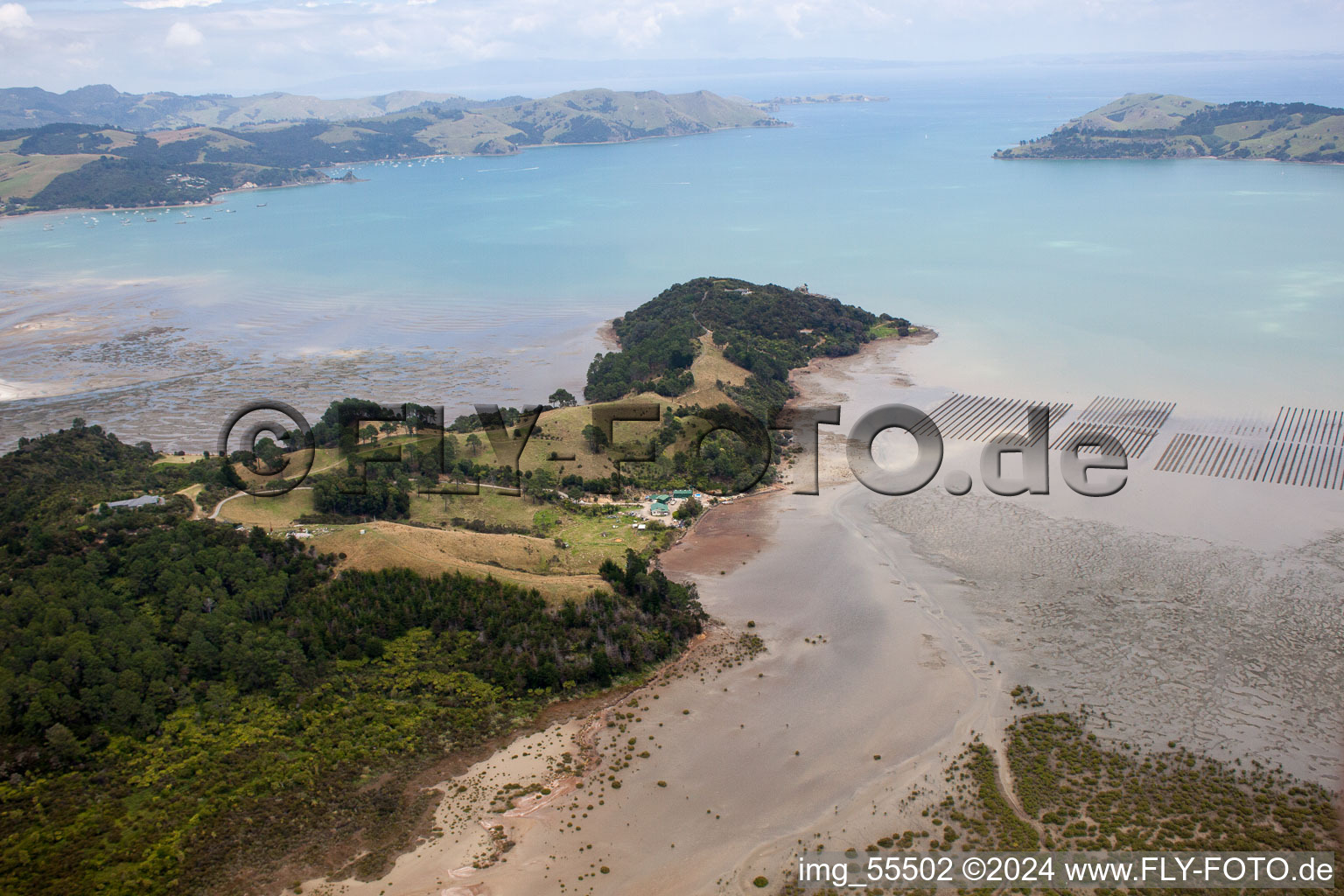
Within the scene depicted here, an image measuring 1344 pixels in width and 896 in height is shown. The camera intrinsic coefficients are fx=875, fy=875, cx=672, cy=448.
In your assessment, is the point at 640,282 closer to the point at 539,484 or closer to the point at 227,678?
the point at 539,484

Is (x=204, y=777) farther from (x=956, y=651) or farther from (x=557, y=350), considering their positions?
(x=557, y=350)

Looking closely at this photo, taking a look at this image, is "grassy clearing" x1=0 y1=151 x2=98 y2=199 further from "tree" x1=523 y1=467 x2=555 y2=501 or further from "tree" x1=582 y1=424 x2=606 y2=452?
"tree" x1=523 y1=467 x2=555 y2=501

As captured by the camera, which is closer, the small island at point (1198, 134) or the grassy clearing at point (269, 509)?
the grassy clearing at point (269, 509)

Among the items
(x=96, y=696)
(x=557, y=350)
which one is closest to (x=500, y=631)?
(x=96, y=696)

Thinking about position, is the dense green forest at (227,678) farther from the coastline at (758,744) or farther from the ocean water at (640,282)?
the ocean water at (640,282)

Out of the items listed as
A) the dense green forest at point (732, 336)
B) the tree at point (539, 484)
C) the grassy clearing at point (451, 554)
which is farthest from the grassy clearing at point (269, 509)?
the dense green forest at point (732, 336)

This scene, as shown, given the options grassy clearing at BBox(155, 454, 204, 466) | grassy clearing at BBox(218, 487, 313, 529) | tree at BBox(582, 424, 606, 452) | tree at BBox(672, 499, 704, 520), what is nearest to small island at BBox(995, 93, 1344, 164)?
tree at BBox(582, 424, 606, 452)
